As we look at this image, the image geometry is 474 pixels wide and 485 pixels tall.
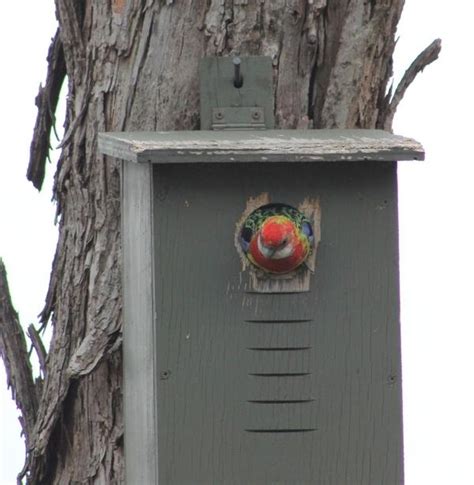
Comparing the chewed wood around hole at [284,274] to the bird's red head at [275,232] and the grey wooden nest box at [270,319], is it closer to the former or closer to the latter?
the grey wooden nest box at [270,319]

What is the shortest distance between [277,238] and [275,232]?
1 cm

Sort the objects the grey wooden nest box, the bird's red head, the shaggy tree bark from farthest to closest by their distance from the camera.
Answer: the shaggy tree bark, the grey wooden nest box, the bird's red head

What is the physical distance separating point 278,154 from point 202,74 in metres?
0.59

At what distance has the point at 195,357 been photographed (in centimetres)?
476

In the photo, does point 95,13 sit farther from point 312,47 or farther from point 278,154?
point 278,154

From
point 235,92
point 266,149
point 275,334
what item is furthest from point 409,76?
point 275,334

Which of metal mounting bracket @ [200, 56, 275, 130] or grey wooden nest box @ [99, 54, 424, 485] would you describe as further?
metal mounting bracket @ [200, 56, 275, 130]

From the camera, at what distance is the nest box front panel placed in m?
4.74

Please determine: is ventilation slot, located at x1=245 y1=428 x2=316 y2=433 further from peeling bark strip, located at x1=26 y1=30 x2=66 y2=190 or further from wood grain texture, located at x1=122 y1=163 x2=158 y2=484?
peeling bark strip, located at x1=26 y1=30 x2=66 y2=190

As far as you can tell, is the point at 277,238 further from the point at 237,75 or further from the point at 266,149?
the point at 237,75

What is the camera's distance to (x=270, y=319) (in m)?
4.78

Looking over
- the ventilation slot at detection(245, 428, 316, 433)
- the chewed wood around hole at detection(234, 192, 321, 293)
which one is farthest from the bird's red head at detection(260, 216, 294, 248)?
the ventilation slot at detection(245, 428, 316, 433)

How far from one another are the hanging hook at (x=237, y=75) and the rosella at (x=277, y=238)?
1.77 ft

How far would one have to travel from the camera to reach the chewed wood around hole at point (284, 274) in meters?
4.75
